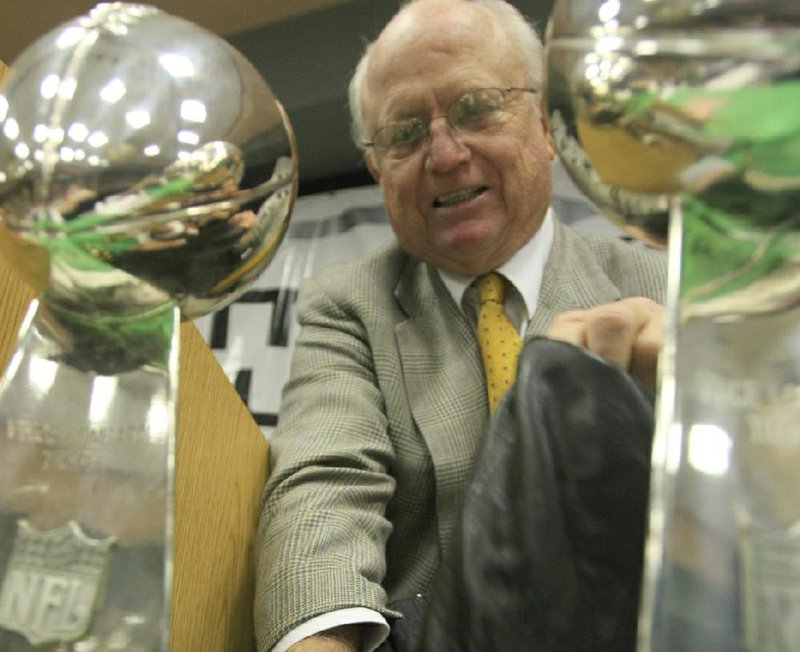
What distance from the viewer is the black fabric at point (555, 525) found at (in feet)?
0.84

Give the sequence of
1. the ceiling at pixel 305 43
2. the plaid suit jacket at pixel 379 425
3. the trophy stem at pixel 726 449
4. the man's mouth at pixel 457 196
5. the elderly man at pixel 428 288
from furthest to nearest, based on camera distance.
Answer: the ceiling at pixel 305 43
the man's mouth at pixel 457 196
the elderly man at pixel 428 288
the plaid suit jacket at pixel 379 425
the trophy stem at pixel 726 449

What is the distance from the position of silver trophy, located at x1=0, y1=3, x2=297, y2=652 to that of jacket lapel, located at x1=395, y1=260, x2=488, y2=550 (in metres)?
0.41

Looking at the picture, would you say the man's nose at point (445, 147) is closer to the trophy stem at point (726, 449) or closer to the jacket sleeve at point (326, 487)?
the jacket sleeve at point (326, 487)

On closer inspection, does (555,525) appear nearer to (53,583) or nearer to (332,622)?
(53,583)

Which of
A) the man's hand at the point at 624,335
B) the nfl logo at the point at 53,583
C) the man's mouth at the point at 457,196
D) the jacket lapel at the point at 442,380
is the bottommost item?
the jacket lapel at the point at 442,380

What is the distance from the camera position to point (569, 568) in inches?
10.3

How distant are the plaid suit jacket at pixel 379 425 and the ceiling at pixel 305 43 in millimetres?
665

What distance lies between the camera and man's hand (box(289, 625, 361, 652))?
479 millimetres

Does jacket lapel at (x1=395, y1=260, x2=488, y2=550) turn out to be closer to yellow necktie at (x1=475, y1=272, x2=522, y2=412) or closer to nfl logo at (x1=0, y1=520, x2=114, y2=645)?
yellow necktie at (x1=475, y1=272, x2=522, y2=412)

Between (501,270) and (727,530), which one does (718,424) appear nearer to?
(727,530)

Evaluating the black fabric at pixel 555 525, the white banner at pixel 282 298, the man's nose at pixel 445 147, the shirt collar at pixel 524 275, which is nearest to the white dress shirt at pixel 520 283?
the shirt collar at pixel 524 275

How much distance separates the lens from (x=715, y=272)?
19 centimetres

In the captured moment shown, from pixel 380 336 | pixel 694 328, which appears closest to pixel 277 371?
pixel 380 336

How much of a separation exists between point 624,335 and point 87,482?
275 millimetres
